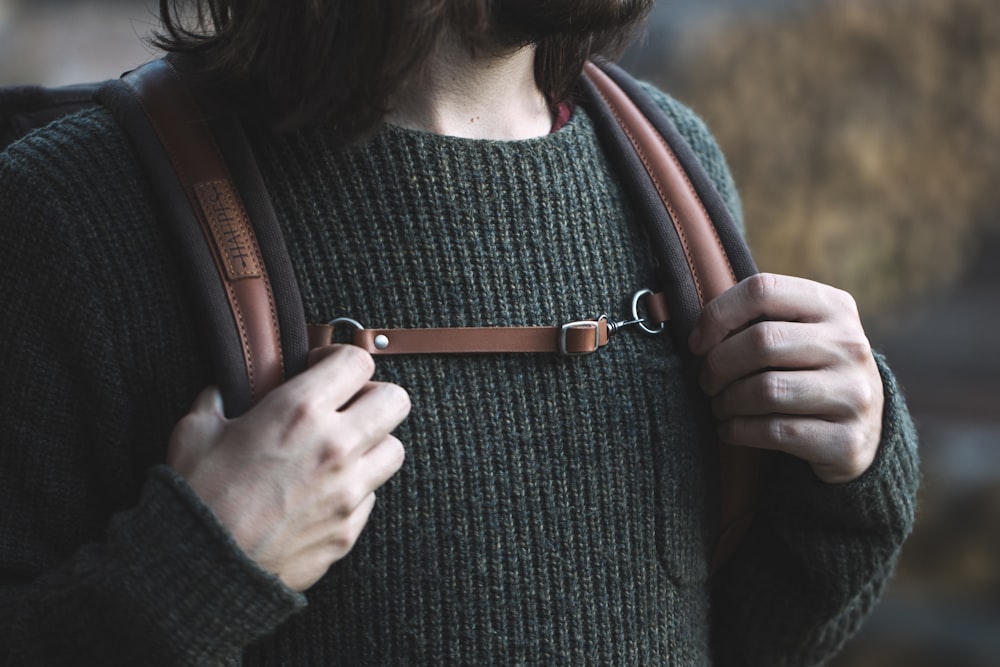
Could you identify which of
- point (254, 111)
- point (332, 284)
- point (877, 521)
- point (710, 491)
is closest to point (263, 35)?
point (254, 111)

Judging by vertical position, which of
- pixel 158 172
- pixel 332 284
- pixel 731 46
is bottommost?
pixel 731 46

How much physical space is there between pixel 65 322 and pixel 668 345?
60 cm

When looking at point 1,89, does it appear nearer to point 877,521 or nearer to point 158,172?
point 158,172

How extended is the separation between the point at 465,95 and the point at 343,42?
0.51 feet

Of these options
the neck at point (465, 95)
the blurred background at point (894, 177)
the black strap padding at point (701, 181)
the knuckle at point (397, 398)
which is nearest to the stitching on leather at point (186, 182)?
the knuckle at point (397, 398)

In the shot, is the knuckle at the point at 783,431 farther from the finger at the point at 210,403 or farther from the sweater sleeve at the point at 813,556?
the finger at the point at 210,403

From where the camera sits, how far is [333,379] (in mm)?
892

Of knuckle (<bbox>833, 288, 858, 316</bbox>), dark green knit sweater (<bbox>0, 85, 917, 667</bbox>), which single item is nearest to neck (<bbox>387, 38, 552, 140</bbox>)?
dark green knit sweater (<bbox>0, 85, 917, 667</bbox>)

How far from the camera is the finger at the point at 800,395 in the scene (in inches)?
39.9

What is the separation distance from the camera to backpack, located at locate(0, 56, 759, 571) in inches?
36.3

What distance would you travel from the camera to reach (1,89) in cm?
110

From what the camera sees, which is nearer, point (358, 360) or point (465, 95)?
point (358, 360)

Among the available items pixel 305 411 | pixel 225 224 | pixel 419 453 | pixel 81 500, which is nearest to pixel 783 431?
pixel 419 453

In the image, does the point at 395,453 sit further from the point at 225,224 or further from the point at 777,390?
the point at 777,390
